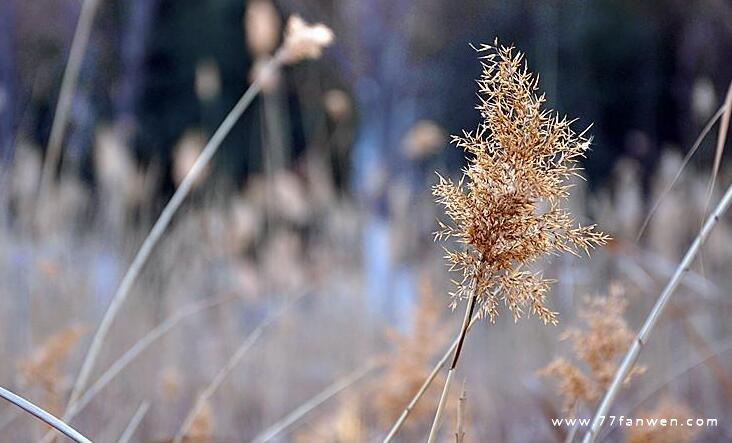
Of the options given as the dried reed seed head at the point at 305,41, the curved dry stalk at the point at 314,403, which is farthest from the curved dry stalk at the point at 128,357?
the dried reed seed head at the point at 305,41

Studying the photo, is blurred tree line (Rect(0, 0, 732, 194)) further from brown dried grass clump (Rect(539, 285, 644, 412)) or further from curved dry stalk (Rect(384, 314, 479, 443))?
curved dry stalk (Rect(384, 314, 479, 443))

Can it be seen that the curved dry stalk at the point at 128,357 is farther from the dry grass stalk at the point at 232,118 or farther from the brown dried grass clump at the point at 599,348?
the brown dried grass clump at the point at 599,348

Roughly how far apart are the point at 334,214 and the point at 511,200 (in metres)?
2.32

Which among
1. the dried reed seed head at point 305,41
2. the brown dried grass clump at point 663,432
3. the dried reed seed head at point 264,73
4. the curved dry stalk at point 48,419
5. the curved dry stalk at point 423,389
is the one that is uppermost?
the dried reed seed head at point 264,73

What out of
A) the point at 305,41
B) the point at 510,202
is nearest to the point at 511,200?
the point at 510,202

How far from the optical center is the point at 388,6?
10.6 feet

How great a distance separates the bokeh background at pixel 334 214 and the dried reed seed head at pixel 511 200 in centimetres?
44

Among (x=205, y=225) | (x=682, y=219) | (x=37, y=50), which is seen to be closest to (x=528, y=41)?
(x=682, y=219)

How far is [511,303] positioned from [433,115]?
3.02 metres

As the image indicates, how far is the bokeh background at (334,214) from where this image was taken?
1.56 m

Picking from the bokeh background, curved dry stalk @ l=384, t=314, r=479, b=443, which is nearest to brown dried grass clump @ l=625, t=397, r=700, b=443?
the bokeh background

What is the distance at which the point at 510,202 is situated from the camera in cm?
44

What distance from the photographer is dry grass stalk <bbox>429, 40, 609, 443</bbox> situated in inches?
17.3

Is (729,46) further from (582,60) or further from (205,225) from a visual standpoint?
(205,225)
